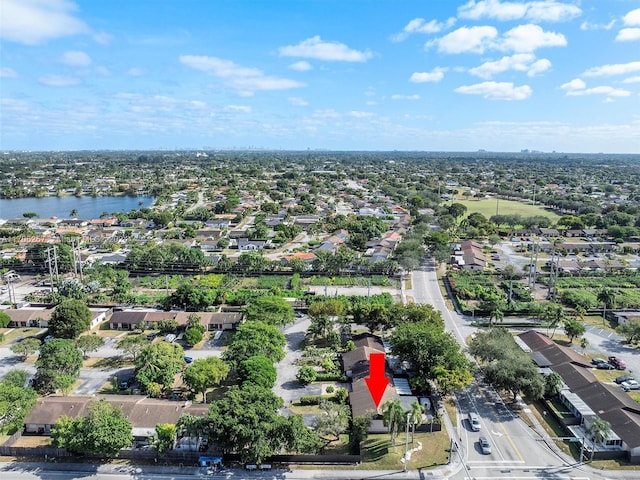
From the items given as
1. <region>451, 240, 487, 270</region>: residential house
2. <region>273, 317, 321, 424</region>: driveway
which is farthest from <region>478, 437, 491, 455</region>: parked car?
<region>451, 240, 487, 270</region>: residential house

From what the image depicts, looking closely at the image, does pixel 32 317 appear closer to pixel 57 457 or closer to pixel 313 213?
pixel 57 457

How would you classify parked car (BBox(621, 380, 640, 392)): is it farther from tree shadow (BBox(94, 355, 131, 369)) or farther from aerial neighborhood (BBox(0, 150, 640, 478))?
tree shadow (BBox(94, 355, 131, 369))

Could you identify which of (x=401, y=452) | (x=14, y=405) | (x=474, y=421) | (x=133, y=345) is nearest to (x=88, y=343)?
(x=133, y=345)

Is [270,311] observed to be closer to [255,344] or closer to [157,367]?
[255,344]

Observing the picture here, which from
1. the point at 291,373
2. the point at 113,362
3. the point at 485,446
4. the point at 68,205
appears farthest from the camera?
the point at 68,205

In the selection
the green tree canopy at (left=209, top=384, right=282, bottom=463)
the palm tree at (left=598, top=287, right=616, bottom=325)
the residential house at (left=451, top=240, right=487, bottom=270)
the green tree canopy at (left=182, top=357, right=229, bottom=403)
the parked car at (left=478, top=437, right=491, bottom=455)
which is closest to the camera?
the green tree canopy at (left=209, top=384, right=282, bottom=463)

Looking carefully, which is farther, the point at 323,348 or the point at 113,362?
the point at 323,348
